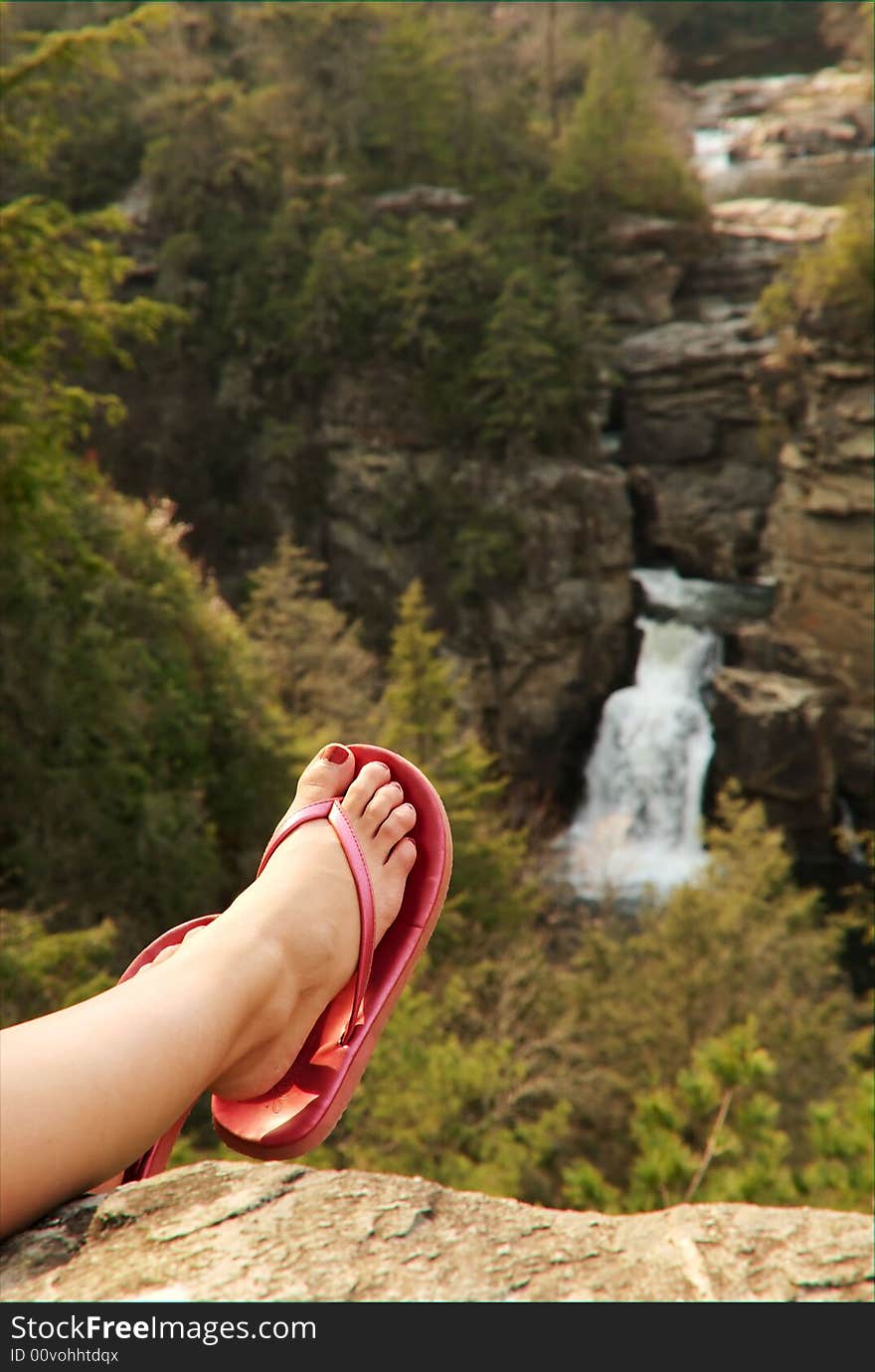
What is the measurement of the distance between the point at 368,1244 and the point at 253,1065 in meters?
0.44

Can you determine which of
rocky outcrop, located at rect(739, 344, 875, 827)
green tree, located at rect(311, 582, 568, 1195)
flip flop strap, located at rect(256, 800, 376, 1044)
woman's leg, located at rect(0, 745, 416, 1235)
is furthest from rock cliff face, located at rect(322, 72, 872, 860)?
woman's leg, located at rect(0, 745, 416, 1235)

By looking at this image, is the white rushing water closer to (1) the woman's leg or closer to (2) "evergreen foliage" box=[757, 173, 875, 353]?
(2) "evergreen foliage" box=[757, 173, 875, 353]

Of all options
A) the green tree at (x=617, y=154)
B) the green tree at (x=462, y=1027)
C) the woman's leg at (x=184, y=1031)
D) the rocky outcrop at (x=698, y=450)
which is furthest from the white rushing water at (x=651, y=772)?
the woman's leg at (x=184, y=1031)

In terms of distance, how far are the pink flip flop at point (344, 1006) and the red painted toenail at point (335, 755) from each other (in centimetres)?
3

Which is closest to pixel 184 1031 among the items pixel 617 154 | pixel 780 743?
pixel 780 743

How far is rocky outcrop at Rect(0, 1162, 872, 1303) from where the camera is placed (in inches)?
52.0

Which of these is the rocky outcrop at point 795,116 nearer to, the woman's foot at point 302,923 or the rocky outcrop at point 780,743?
the rocky outcrop at point 780,743

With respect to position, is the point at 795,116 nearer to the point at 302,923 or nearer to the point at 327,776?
the point at 327,776

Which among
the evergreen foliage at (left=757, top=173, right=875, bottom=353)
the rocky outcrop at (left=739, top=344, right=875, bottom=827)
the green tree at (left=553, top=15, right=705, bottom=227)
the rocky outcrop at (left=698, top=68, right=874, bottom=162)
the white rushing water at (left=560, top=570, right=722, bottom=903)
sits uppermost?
the rocky outcrop at (left=698, top=68, right=874, bottom=162)

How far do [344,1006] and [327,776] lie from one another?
57 cm

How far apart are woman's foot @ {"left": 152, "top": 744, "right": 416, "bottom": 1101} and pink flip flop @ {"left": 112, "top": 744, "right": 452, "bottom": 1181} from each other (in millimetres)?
25

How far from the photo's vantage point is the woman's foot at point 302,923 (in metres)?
1.75

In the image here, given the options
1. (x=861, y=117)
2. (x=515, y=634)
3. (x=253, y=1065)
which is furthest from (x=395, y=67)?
(x=253, y=1065)

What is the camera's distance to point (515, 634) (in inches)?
735
